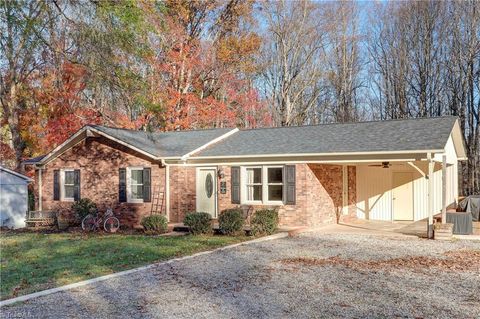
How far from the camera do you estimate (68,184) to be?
1989 cm

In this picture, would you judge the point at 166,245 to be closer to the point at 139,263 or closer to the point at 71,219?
the point at 139,263

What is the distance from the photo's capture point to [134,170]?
18375 millimetres

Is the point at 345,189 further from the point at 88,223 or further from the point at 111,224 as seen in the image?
the point at 88,223

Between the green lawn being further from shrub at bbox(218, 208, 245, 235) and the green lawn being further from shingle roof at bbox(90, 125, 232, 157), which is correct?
shingle roof at bbox(90, 125, 232, 157)

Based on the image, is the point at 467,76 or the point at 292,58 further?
the point at 292,58

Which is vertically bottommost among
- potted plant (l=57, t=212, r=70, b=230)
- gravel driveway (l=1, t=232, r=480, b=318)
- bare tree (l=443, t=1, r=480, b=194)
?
potted plant (l=57, t=212, r=70, b=230)

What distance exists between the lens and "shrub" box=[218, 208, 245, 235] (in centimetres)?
1446

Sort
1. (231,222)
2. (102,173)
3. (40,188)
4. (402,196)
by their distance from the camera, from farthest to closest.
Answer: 1. (40,188)
2. (102,173)
3. (402,196)
4. (231,222)

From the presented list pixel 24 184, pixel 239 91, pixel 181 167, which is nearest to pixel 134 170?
pixel 181 167

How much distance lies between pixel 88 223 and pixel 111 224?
97cm

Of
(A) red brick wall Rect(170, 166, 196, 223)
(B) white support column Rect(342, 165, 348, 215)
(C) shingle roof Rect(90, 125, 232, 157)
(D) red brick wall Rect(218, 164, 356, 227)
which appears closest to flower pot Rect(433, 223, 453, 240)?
(D) red brick wall Rect(218, 164, 356, 227)

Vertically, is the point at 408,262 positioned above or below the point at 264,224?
below

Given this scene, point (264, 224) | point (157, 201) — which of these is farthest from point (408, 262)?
point (157, 201)

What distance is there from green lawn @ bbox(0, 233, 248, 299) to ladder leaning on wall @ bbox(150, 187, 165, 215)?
265 centimetres
